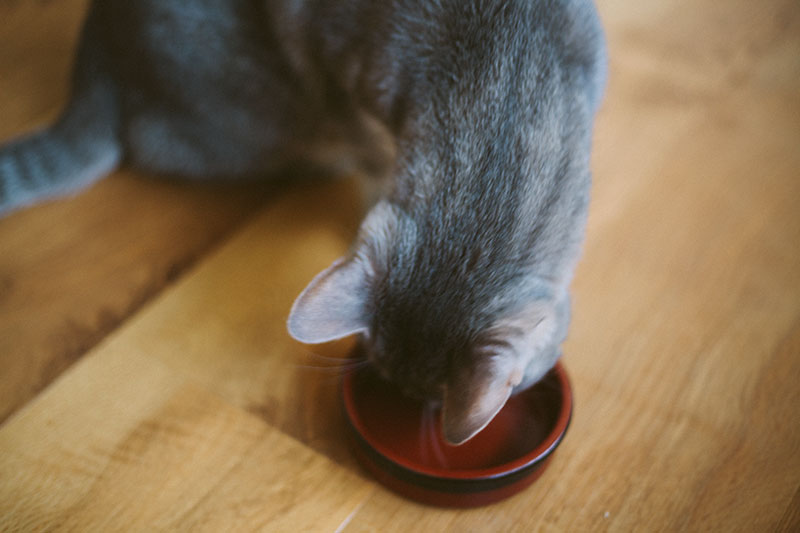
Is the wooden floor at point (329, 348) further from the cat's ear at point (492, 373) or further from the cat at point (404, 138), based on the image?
the cat's ear at point (492, 373)

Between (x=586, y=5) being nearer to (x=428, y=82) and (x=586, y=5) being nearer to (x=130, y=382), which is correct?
(x=428, y=82)

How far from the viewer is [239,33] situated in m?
1.71

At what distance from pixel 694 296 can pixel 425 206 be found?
0.75m

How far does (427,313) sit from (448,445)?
11.7 inches

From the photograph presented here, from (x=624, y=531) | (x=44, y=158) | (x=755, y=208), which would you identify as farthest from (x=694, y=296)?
(x=44, y=158)

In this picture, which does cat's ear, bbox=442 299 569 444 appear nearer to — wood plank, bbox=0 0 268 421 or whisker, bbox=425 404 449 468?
whisker, bbox=425 404 449 468

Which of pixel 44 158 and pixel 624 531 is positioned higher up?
pixel 44 158

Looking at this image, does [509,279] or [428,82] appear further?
[428,82]

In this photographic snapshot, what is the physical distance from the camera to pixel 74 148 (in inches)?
70.4

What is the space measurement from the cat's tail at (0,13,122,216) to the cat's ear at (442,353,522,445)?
1255 mm

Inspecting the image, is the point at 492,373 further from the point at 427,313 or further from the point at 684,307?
the point at 684,307

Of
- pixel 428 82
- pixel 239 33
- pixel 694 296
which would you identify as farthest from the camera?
pixel 239 33

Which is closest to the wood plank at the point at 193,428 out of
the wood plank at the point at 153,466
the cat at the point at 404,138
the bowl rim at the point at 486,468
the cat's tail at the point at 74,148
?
the wood plank at the point at 153,466

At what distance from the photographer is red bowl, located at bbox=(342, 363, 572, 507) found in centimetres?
117
